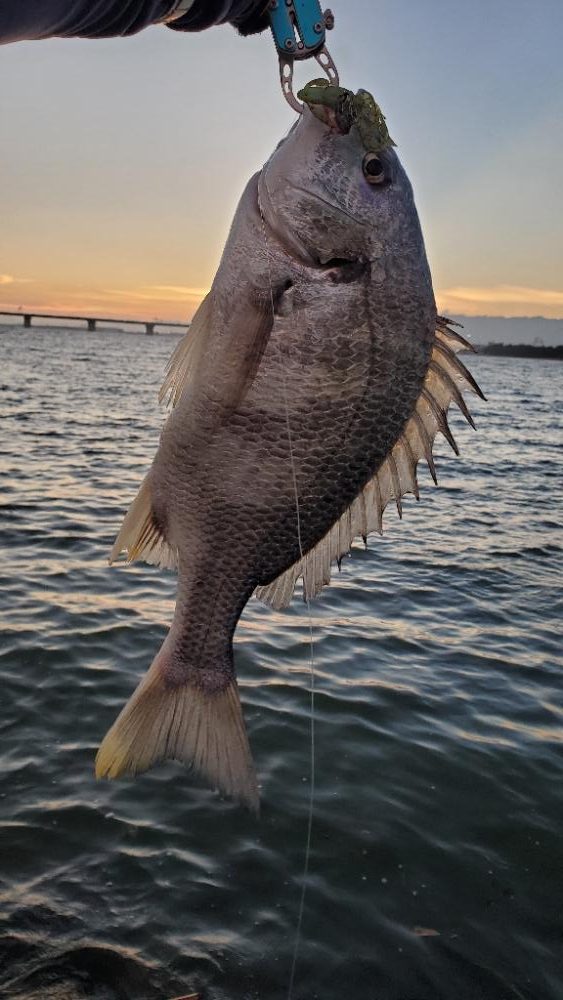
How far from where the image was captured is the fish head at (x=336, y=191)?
2510 millimetres

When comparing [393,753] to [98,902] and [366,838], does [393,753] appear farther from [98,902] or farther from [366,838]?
[98,902]

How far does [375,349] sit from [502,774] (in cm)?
451

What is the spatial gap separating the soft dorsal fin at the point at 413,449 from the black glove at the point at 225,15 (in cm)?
110

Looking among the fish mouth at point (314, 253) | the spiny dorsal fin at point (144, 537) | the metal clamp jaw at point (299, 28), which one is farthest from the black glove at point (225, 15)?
the spiny dorsal fin at point (144, 537)

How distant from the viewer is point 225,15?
235cm

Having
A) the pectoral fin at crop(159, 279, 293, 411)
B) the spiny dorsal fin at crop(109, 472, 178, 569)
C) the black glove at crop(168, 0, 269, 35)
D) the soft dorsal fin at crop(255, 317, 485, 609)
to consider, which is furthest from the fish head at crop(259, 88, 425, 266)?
the spiny dorsal fin at crop(109, 472, 178, 569)

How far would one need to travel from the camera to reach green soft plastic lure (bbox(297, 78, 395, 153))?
2.45m

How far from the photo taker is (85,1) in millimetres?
1997

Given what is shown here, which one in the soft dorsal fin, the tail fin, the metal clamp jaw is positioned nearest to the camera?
the metal clamp jaw

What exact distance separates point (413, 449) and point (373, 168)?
37.3 inches

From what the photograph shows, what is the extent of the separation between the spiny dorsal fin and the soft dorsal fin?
0.54 metres

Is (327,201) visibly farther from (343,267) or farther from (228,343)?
(228,343)

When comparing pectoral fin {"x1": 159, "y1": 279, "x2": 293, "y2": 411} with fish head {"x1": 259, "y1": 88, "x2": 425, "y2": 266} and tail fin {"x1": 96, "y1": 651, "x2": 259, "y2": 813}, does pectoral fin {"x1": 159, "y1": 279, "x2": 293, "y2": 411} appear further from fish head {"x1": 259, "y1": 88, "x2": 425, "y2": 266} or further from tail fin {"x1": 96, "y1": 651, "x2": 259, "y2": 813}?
tail fin {"x1": 96, "y1": 651, "x2": 259, "y2": 813}

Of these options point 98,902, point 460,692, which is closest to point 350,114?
point 98,902
